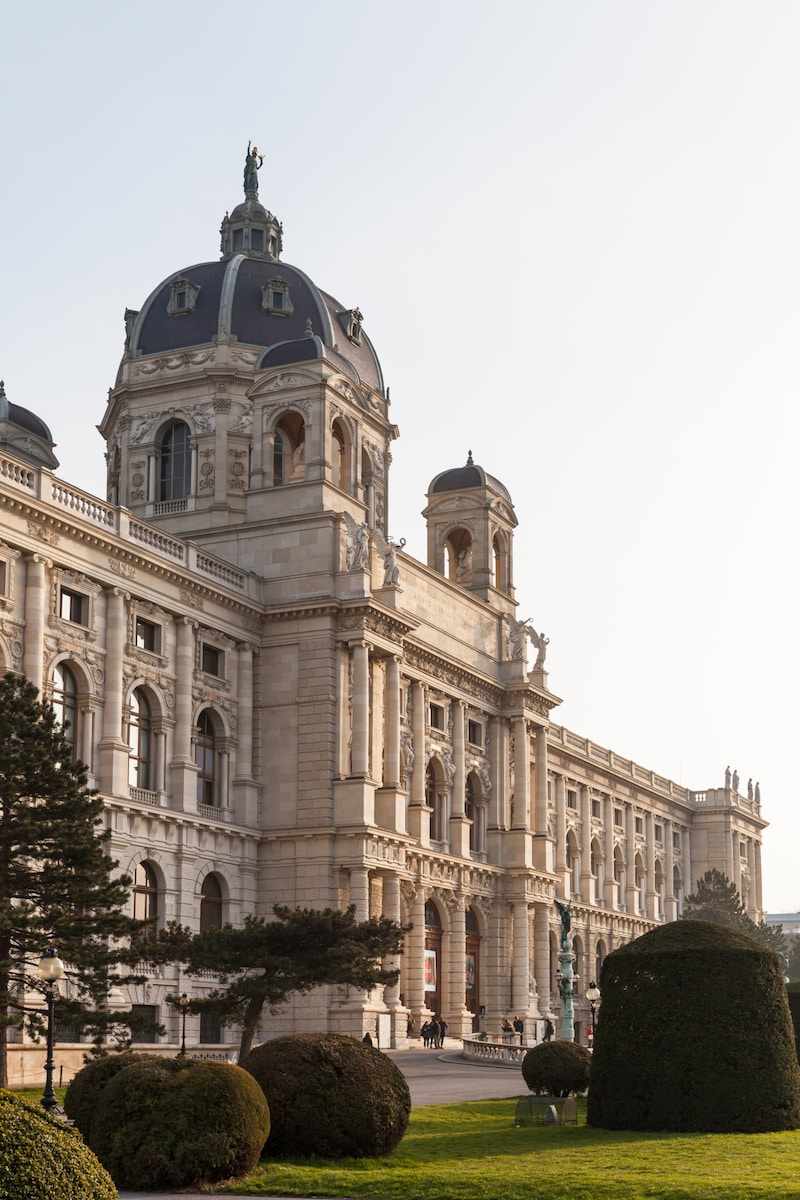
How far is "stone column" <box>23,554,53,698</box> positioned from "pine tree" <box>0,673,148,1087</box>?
13.8 meters

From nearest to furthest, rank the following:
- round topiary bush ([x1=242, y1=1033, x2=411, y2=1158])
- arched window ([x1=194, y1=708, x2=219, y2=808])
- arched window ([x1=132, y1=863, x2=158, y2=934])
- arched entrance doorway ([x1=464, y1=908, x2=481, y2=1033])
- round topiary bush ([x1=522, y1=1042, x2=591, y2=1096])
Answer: round topiary bush ([x1=242, y1=1033, x2=411, y2=1158]) → round topiary bush ([x1=522, y1=1042, x2=591, y2=1096]) → arched window ([x1=132, y1=863, x2=158, y2=934]) → arched window ([x1=194, y1=708, x2=219, y2=808]) → arched entrance doorway ([x1=464, y1=908, x2=481, y2=1033])

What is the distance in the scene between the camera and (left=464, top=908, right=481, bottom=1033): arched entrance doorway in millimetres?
71438

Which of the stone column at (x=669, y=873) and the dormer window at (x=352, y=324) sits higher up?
the dormer window at (x=352, y=324)

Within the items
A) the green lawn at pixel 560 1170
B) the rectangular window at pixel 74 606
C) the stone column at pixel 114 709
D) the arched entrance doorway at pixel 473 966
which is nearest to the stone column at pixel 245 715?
the stone column at pixel 114 709

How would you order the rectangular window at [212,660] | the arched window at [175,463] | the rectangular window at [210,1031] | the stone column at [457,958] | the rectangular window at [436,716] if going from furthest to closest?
the arched window at [175,463] → the rectangular window at [436,716] → the stone column at [457,958] → the rectangular window at [212,660] → the rectangular window at [210,1031]

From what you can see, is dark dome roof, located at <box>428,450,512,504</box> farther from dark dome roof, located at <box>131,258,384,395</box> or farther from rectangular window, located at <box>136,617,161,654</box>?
rectangular window, located at <box>136,617,161,654</box>

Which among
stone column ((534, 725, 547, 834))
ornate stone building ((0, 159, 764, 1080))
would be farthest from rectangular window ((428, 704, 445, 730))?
stone column ((534, 725, 547, 834))

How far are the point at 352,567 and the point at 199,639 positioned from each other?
7.11m

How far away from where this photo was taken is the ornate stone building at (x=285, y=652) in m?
51.4

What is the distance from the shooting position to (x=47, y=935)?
105ft

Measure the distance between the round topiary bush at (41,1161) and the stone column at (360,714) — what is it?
47.2 metres

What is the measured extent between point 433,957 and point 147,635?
21624mm

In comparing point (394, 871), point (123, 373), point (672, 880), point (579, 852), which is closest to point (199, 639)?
point (394, 871)

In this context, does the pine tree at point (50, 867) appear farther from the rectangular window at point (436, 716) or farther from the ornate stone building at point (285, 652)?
the rectangular window at point (436, 716)
